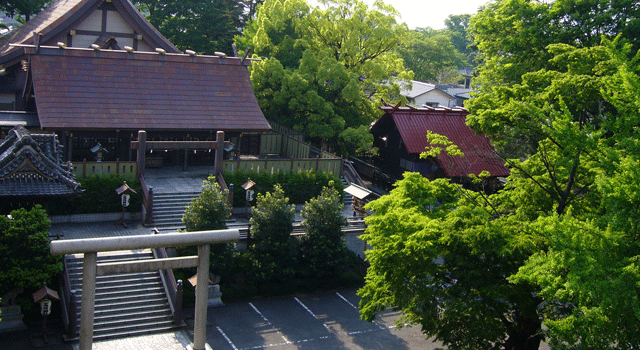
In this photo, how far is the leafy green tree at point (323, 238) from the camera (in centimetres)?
2341

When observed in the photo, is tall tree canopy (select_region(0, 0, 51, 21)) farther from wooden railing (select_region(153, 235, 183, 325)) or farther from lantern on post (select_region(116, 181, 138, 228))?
wooden railing (select_region(153, 235, 183, 325))

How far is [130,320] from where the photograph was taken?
1966cm

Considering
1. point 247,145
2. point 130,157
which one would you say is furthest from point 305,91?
point 130,157

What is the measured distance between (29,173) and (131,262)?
9.92 metres

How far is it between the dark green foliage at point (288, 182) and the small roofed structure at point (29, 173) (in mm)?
7530

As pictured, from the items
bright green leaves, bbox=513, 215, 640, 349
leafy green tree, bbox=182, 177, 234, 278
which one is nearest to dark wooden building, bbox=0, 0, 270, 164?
leafy green tree, bbox=182, 177, 234, 278

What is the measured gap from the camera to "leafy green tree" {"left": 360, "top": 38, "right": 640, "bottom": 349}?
12164 mm

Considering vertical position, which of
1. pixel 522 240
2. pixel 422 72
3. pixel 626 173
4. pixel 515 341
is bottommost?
pixel 515 341

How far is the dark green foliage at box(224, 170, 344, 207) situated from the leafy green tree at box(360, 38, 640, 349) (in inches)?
421

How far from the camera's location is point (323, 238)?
76.7 ft

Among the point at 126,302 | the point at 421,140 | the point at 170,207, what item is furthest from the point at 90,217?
the point at 421,140

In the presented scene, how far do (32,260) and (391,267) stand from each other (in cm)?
1103

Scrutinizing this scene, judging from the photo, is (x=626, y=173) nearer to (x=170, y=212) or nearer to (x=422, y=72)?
(x=170, y=212)

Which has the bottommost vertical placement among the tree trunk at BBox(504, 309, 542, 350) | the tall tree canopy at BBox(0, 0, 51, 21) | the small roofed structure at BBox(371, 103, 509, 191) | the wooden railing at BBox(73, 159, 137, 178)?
the tree trunk at BBox(504, 309, 542, 350)
